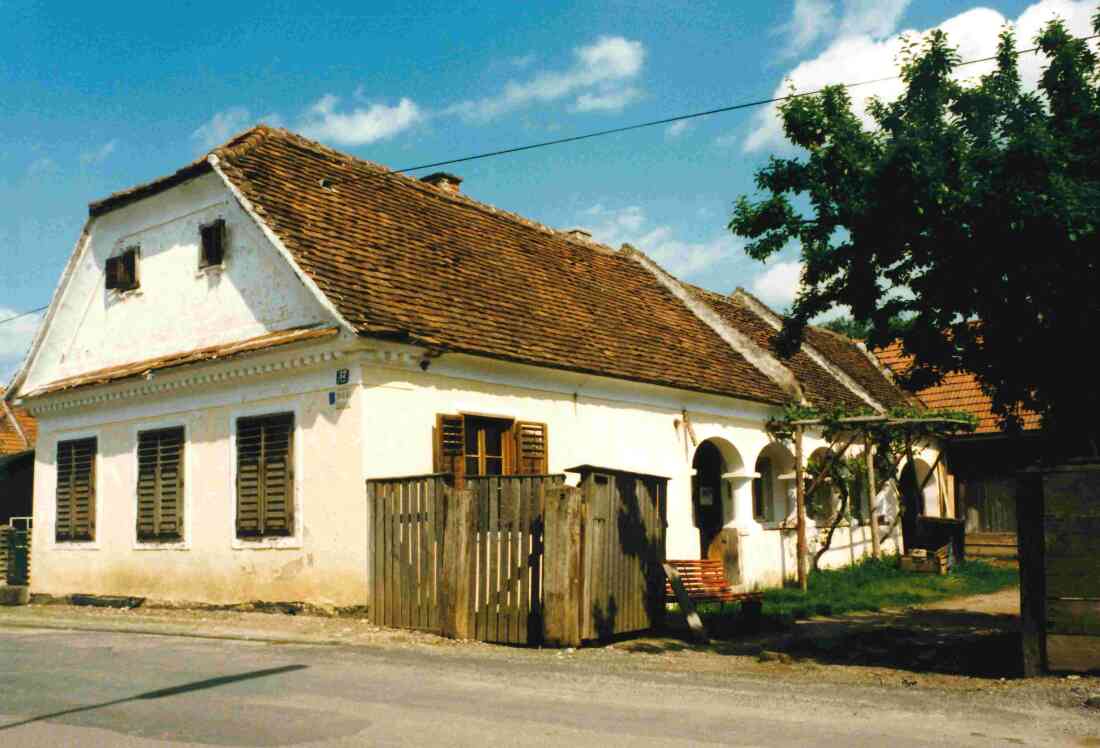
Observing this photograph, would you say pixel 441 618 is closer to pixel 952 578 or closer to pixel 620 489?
pixel 620 489

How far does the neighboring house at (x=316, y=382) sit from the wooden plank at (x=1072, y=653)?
6.11 m

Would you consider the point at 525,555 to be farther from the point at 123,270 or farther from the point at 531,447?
the point at 123,270

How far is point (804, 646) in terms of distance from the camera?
11570mm

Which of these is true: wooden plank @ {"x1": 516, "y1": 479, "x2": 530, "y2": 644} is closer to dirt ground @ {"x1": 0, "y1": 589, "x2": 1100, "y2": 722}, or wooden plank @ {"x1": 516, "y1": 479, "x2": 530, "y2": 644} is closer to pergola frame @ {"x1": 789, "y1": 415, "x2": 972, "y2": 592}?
dirt ground @ {"x1": 0, "y1": 589, "x2": 1100, "y2": 722}

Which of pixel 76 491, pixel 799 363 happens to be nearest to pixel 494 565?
pixel 76 491

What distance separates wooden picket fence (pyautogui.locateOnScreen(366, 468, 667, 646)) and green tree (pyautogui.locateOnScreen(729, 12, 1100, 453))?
322 cm

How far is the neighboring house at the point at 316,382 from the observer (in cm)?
1334

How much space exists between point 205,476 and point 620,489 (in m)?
6.37

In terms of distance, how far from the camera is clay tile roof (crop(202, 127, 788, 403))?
553 inches

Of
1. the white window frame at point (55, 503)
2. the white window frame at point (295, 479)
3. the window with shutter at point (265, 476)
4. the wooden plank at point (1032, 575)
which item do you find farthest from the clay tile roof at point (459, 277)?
the wooden plank at point (1032, 575)

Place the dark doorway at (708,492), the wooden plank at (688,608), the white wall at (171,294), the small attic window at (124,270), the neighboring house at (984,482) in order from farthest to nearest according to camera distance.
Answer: the neighboring house at (984,482) < the dark doorway at (708,492) < the small attic window at (124,270) < the white wall at (171,294) < the wooden plank at (688,608)

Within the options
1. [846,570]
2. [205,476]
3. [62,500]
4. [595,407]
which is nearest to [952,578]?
[846,570]

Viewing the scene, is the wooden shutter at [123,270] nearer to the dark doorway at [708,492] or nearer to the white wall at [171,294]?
the white wall at [171,294]

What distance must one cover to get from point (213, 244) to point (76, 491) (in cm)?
500
